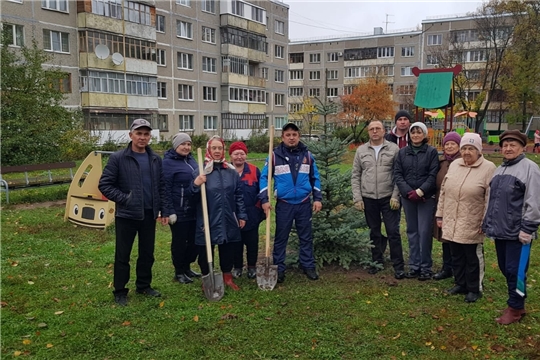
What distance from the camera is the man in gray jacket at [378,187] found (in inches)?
232

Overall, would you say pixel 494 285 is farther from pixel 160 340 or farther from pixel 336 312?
pixel 160 340

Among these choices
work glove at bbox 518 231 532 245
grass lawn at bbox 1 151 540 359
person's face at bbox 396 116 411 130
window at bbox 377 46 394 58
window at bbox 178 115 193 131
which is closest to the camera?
grass lawn at bbox 1 151 540 359

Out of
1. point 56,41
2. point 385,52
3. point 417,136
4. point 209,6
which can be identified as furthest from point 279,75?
point 417,136

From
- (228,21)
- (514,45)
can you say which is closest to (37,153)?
(228,21)

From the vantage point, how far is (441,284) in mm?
5742

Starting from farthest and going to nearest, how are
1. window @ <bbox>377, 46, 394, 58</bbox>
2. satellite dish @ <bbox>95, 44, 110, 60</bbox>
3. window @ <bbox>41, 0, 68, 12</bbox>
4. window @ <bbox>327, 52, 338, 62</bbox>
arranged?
window @ <bbox>327, 52, 338, 62</bbox> → window @ <bbox>377, 46, 394, 58</bbox> → satellite dish @ <bbox>95, 44, 110, 60</bbox> → window @ <bbox>41, 0, 68, 12</bbox>

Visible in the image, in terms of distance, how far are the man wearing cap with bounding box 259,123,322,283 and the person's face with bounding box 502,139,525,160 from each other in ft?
7.29

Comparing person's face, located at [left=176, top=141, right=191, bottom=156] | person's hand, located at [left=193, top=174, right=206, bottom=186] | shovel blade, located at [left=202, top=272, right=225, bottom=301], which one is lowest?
shovel blade, located at [left=202, top=272, right=225, bottom=301]

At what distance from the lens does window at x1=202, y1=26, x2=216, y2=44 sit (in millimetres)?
39188

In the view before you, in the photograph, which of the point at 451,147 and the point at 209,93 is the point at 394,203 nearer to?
the point at 451,147

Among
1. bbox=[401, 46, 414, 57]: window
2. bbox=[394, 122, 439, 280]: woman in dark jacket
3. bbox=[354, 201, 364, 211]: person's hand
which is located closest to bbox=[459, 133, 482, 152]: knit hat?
Answer: bbox=[394, 122, 439, 280]: woman in dark jacket

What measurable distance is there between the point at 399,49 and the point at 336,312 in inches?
2449

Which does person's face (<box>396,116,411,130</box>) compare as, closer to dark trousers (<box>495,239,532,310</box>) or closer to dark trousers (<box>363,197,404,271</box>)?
dark trousers (<box>363,197,404,271</box>)

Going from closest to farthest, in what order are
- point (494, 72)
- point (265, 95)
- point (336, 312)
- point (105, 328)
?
point (105, 328), point (336, 312), point (494, 72), point (265, 95)
